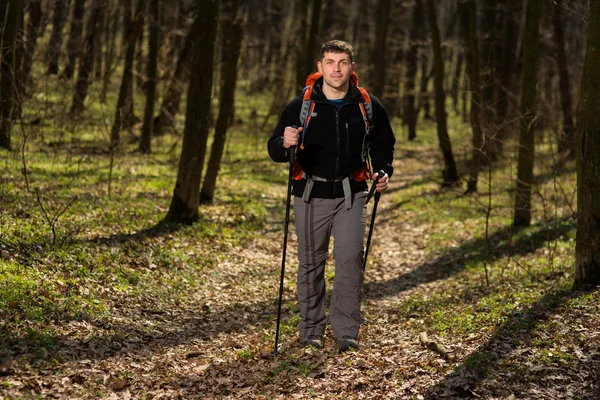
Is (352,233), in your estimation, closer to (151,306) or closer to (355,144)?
(355,144)

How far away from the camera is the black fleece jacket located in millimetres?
6133

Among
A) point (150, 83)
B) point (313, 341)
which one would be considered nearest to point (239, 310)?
point (313, 341)

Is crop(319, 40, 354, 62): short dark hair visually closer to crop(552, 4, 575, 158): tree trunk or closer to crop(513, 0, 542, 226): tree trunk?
crop(513, 0, 542, 226): tree trunk

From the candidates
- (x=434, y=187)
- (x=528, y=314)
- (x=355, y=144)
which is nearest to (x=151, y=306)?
(x=355, y=144)

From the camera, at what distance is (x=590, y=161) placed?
7574mm

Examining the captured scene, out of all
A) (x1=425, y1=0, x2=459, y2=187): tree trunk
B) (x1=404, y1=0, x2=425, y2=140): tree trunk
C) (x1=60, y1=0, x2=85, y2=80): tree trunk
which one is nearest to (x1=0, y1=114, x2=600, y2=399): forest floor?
(x1=425, y1=0, x2=459, y2=187): tree trunk

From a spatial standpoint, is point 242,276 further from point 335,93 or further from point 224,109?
point 224,109

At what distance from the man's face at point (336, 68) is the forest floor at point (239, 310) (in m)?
2.60

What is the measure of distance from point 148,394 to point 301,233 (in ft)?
6.64

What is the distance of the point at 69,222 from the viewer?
990 cm

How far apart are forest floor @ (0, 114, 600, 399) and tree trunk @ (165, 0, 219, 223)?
26.6 inches

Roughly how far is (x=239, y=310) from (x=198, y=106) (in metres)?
4.17

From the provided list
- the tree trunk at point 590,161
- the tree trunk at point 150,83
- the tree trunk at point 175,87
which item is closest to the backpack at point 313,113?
the tree trunk at point 590,161

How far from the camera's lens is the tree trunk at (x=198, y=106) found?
1126cm
